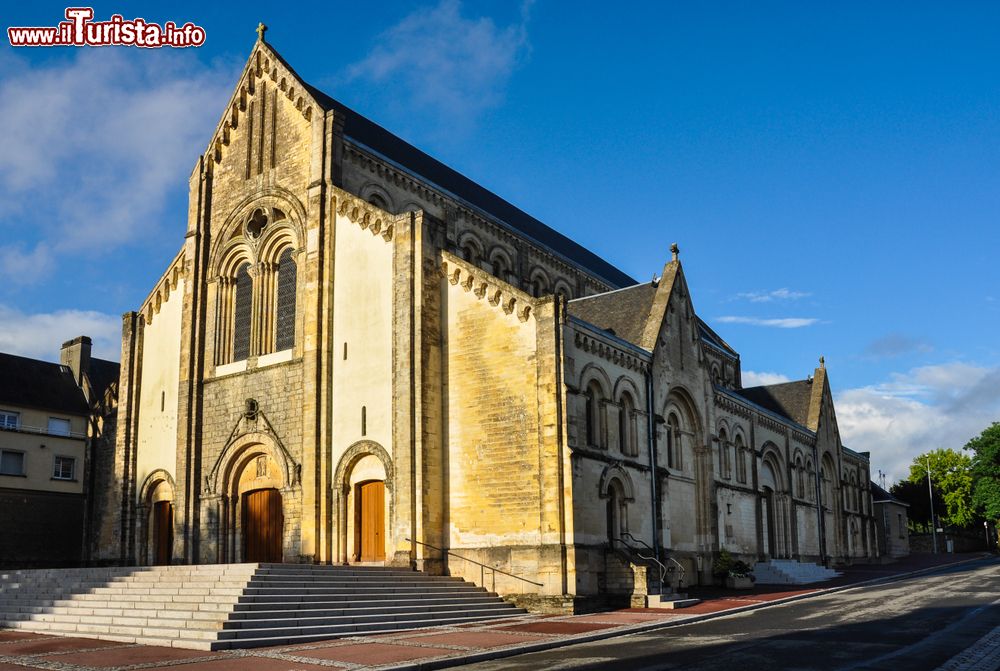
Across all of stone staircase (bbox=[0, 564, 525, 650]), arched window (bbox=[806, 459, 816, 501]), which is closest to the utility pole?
arched window (bbox=[806, 459, 816, 501])

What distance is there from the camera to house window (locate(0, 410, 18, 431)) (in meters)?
40.2

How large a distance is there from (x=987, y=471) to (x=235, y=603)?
66484 millimetres

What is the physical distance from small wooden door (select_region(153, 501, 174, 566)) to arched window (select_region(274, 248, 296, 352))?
7.95 m

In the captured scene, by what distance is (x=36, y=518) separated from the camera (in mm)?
39250

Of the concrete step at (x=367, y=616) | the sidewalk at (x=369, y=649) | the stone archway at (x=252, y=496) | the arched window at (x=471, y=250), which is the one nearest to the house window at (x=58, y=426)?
the stone archway at (x=252, y=496)

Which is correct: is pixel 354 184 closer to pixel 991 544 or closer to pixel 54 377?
pixel 54 377

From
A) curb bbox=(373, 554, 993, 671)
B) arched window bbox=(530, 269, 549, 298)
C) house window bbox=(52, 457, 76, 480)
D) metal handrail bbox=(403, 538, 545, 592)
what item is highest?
arched window bbox=(530, 269, 549, 298)

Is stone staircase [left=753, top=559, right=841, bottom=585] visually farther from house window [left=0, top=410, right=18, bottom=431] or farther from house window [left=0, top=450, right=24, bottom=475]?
house window [left=0, top=410, right=18, bottom=431]

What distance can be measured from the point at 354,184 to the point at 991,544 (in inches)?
3021

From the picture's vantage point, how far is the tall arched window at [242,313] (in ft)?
115

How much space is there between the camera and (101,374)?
4806 cm

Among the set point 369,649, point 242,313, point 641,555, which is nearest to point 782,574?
point 641,555

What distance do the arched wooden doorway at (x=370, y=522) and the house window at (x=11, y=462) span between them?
62.1 feet

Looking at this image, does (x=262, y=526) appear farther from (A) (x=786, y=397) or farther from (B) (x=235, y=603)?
(A) (x=786, y=397)
